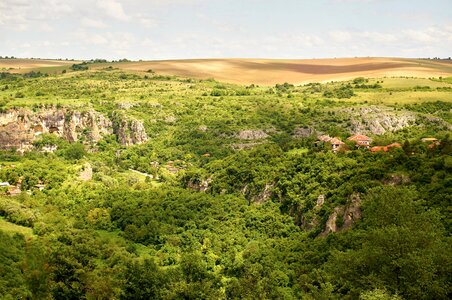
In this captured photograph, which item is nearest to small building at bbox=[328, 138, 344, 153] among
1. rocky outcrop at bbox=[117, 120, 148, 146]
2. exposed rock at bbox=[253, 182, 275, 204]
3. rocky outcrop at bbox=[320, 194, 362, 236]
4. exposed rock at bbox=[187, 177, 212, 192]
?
exposed rock at bbox=[253, 182, 275, 204]

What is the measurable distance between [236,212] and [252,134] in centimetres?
6320

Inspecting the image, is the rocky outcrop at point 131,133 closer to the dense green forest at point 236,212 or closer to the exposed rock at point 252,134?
the dense green forest at point 236,212

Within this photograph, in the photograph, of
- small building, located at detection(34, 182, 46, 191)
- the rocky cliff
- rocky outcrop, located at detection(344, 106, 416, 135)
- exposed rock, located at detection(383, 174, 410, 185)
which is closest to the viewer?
exposed rock, located at detection(383, 174, 410, 185)

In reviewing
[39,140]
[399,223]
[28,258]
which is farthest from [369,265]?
[39,140]

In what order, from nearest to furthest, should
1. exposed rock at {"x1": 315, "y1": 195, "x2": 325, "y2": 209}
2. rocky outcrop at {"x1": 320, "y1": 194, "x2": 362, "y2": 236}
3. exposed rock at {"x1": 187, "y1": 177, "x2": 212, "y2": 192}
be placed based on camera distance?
rocky outcrop at {"x1": 320, "y1": 194, "x2": 362, "y2": 236}, exposed rock at {"x1": 315, "y1": 195, "x2": 325, "y2": 209}, exposed rock at {"x1": 187, "y1": 177, "x2": 212, "y2": 192}

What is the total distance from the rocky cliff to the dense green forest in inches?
105

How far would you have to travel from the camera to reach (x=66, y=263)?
2867 inches

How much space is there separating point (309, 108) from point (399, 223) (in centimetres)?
12643

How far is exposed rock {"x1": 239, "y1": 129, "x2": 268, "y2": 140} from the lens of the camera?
524 ft

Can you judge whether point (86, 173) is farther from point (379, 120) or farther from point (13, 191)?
point (379, 120)

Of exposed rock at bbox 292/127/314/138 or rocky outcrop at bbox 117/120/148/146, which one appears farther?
rocky outcrop at bbox 117/120/148/146

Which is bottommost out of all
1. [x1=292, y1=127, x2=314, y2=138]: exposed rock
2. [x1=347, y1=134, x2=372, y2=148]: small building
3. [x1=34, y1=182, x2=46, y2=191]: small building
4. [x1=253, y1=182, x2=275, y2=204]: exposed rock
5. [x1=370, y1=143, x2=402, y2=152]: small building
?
[x1=34, y1=182, x2=46, y2=191]: small building

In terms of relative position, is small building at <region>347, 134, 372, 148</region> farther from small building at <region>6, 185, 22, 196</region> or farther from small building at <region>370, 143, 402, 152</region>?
small building at <region>6, 185, 22, 196</region>

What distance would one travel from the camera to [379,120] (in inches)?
6097
